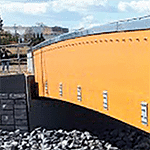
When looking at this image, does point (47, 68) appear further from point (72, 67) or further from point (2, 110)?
point (2, 110)

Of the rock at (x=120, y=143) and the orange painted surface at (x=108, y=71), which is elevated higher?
the orange painted surface at (x=108, y=71)

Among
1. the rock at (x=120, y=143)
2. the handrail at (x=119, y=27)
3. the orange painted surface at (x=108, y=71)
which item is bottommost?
the rock at (x=120, y=143)

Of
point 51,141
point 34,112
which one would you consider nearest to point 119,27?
point 51,141

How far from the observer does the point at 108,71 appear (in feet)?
33.6

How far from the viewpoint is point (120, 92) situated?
9664mm

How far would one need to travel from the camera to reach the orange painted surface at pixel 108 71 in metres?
8.70

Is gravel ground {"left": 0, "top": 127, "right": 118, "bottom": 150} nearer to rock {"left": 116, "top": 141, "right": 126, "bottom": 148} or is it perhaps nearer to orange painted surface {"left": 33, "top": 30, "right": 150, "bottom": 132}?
rock {"left": 116, "top": 141, "right": 126, "bottom": 148}

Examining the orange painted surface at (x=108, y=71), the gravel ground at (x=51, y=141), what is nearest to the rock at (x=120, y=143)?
the gravel ground at (x=51, y=141)

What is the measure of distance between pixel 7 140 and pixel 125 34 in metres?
10.9

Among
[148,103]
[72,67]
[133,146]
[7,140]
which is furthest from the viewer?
[7,140]

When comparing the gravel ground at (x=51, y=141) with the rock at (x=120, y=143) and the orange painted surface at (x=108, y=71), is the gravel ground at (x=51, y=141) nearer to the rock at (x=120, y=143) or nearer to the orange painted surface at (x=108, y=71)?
the rock at (x=120, y=143)

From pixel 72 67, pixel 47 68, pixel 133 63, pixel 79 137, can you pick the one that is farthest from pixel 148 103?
pixel 79 137

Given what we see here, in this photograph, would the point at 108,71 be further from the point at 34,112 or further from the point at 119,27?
the point at 34,112

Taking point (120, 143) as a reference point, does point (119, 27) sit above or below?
above
